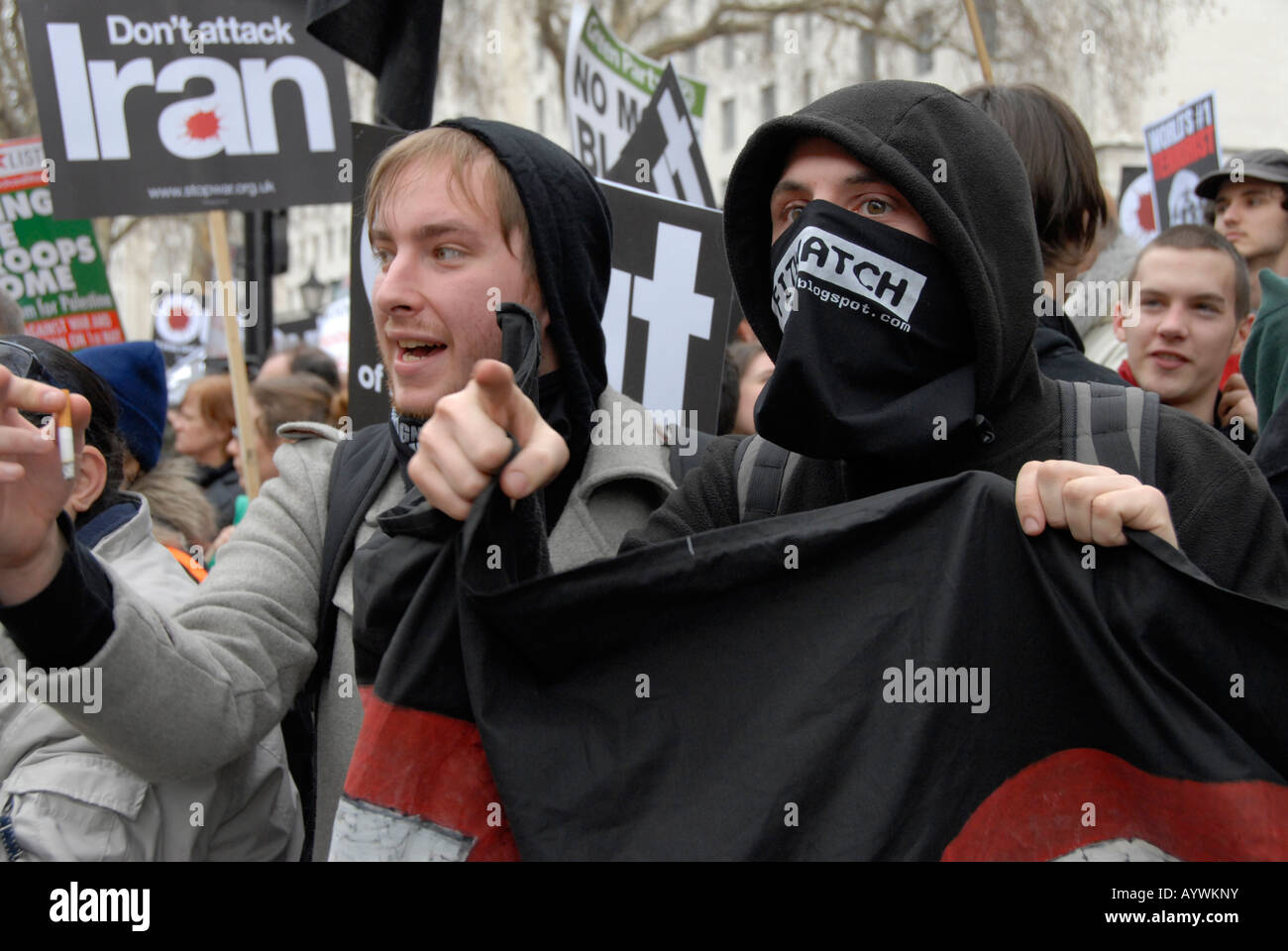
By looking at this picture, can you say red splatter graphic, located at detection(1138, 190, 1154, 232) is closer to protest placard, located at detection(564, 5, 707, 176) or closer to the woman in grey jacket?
protest placard, located at detection(564, 5, 707, 176)

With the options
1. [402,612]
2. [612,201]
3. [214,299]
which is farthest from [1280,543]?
[214,299]

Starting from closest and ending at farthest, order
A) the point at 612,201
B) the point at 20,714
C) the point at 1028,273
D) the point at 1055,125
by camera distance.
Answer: the point at 1028,273
the point at 20,714
the point at 1055,125
the point at 612,201

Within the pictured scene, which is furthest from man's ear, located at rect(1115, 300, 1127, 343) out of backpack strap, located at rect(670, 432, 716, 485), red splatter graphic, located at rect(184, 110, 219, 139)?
red splatter graphic, located at rect(184, 110, 219, 139)

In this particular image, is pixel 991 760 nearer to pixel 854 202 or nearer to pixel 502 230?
pixel 854 202

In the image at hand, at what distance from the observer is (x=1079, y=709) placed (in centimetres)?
165

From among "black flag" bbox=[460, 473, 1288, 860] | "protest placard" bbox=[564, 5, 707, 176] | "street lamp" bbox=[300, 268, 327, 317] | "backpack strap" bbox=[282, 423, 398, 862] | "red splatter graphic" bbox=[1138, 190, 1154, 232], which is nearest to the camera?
"black flag" bbox=[460, 473, 1288, 860]

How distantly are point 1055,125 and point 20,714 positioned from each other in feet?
7.42

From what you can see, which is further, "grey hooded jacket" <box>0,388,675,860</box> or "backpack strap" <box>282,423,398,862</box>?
"backpack strap" <box>282,423,398,862</box>

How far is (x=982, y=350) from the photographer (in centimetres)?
189

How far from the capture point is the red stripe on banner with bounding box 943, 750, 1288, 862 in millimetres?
1598

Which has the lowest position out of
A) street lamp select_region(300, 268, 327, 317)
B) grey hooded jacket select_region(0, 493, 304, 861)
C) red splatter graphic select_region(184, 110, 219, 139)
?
grey hooded jacket select_region(0, 493, 304, 861)

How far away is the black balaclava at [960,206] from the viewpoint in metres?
1.88

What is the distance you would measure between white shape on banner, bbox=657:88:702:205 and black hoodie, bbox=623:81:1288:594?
2775 millimetres

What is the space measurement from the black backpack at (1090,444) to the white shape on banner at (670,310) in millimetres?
1790
